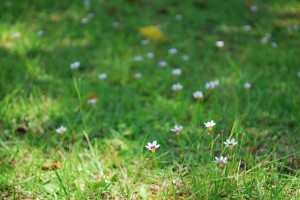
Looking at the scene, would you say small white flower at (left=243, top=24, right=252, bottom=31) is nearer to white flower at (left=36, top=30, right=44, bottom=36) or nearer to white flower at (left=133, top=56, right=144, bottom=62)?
white flower at (left=133, top=56, right=144, bottom=62)

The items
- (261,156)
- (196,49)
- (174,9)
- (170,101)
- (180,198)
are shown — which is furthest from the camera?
(174,9)

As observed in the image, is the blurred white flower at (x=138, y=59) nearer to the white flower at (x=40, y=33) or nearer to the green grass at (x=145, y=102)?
the green grass at (x=145, y=102)

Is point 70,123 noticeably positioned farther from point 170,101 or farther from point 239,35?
point 239,35

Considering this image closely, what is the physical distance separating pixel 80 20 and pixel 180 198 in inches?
86.8

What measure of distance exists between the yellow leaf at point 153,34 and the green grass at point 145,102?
7cm

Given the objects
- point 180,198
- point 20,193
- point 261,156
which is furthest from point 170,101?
point 20,193

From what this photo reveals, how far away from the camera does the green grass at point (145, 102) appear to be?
1613mm

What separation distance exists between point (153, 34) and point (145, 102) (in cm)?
90

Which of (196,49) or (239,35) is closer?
(196,49)

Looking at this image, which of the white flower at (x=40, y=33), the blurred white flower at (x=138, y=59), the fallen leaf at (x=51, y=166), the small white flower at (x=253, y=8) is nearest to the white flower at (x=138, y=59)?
the blurred white flower at (x=138, y=59)

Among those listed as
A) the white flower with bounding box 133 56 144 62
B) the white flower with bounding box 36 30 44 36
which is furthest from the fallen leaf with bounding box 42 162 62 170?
the white flower with bounding box 36 30 44 36

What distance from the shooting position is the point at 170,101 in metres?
2.37

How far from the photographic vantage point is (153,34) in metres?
3.11

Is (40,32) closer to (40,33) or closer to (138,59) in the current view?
(40,33)
